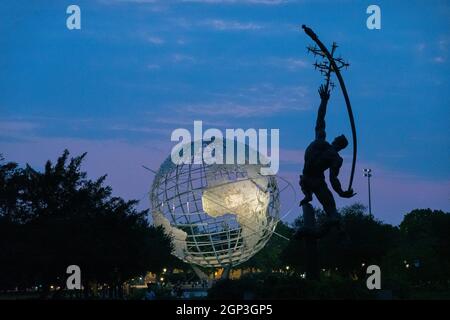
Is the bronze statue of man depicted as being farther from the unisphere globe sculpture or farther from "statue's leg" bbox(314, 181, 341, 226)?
the unisphere globe sculpture

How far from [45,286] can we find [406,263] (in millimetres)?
52101

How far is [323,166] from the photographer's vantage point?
23.3 meters

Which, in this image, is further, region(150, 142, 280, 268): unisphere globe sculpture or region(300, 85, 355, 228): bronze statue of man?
region(150, 142, 280, 268): unisphere globe sculpture

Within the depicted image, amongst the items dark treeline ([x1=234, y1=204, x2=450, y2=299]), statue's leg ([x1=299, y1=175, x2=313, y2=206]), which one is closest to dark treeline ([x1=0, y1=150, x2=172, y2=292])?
dark treeline ([x1=234, y1=204, x2=450, y2=299])

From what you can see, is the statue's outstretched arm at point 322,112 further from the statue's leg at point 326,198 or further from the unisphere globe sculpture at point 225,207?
the unisphere globe sculpture at point 225,207

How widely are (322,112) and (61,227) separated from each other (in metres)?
14.3

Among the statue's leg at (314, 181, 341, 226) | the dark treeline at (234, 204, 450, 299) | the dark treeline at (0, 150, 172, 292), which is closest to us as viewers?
the dark treeline at (234, 204, 450, 299)

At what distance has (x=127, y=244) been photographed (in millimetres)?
36938

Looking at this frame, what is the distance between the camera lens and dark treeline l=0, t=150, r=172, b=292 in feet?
106

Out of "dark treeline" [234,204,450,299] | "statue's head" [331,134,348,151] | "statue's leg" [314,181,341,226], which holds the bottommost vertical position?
"dark treeline" [234,204,450,299]

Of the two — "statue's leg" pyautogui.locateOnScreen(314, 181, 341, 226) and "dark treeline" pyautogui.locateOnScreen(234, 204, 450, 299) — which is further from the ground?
"statue's leg" pyautogui.locateOnScreen(314, 181, 341, 226)

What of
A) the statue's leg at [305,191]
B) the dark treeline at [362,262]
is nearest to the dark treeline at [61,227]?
the dark treeline at [362,262]

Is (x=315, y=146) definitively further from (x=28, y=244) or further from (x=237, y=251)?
(x=237, y=251)
